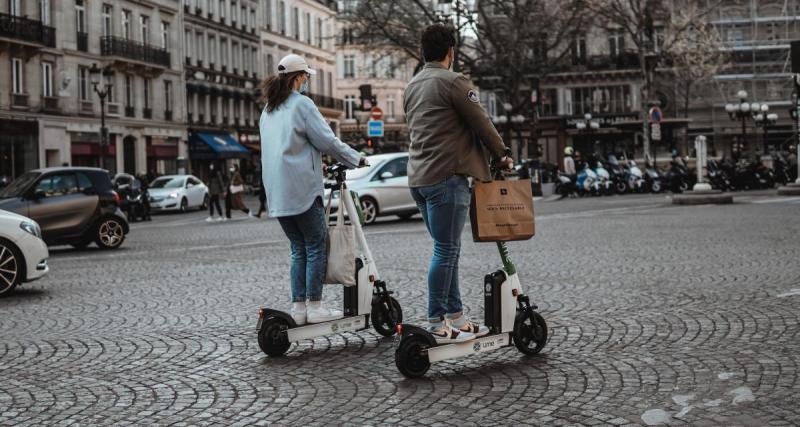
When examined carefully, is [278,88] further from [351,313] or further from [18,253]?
[18,253]

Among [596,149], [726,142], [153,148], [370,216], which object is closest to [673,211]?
[370,216]

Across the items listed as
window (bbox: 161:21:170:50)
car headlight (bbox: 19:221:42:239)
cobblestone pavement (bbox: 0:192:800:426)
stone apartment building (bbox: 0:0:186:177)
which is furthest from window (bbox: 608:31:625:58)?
car headlight (bbox: 19:221:42:239)

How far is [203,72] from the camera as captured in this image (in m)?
61.2

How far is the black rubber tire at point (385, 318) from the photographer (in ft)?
23.5

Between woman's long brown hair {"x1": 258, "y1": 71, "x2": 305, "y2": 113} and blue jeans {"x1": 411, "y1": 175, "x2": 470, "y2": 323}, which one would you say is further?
woman's long brown hair {"x1": 258, "y1": 71, "x2": 305, "y2": 113}

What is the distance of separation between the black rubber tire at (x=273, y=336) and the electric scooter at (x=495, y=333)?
3.21ft

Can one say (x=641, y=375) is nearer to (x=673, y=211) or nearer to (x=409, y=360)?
(x=409, y=360)

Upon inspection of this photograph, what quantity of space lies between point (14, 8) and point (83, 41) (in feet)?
16.0

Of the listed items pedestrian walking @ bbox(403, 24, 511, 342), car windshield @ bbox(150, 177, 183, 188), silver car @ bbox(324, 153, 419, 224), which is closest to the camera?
pedestrian walking @ bbox(403, 24, 511, 342)

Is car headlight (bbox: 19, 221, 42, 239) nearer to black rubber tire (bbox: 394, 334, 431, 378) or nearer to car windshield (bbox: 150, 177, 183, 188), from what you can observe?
black rubber tire (bbox: 394, 334, 431, 378)

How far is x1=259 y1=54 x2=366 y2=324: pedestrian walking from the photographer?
665 cm

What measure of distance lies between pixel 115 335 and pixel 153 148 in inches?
1865

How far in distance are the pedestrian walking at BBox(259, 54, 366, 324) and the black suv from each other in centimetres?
1216

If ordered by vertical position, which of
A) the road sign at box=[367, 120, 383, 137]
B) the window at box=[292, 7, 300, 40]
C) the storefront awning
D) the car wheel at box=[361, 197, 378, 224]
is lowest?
the car wheel at box=[361, 197, 378, 224]
